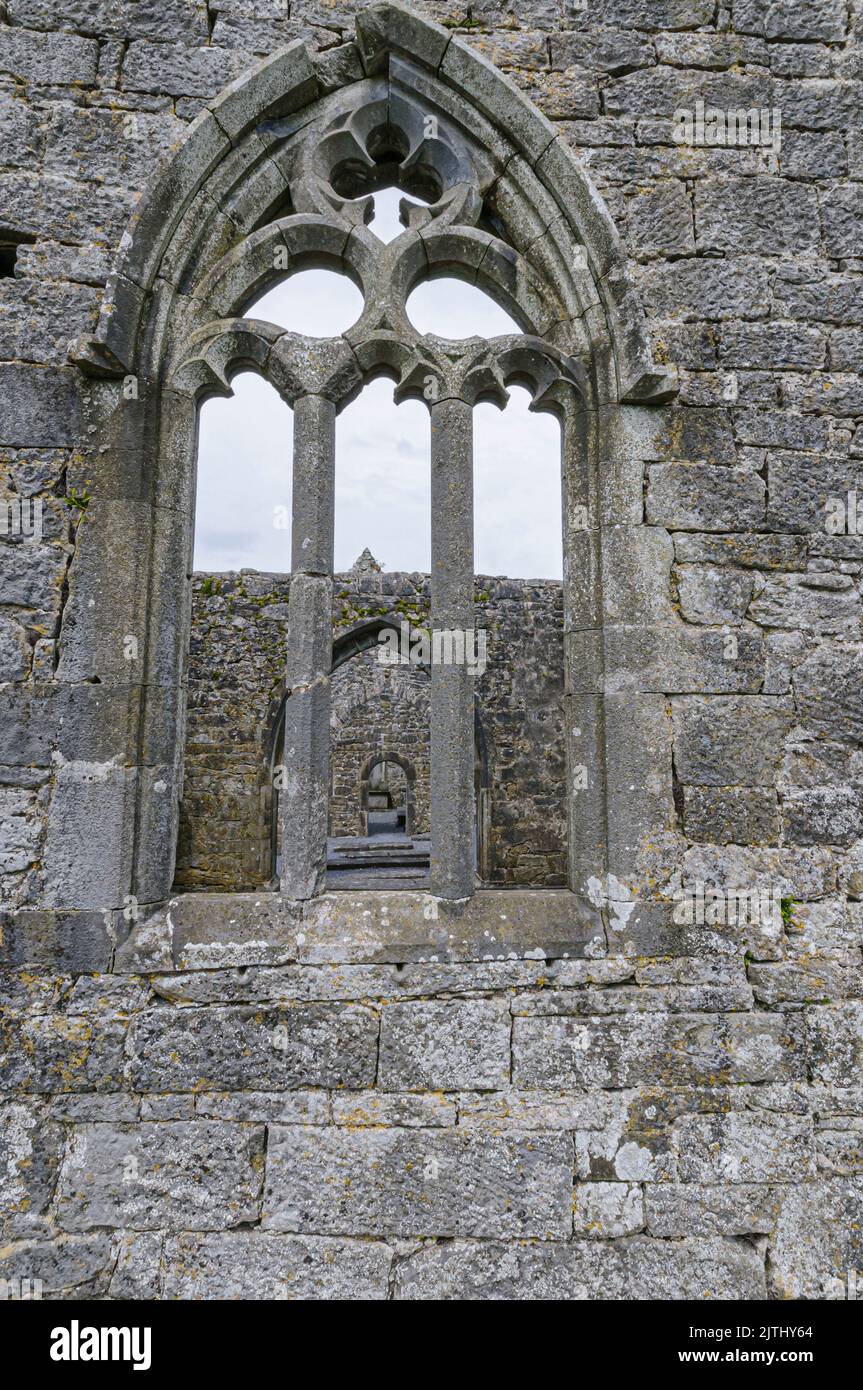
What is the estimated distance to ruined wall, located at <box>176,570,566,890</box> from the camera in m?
8.46

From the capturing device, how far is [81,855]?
99.0 inches

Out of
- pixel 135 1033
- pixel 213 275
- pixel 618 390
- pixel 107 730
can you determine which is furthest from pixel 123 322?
pixel 135 1033

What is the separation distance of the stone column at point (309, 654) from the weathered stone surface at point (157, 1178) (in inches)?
33.3

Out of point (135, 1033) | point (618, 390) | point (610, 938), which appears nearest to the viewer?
point (135, 1033)

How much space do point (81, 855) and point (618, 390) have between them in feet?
8.59

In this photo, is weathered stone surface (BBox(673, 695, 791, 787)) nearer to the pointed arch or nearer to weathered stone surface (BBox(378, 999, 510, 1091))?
the pointed arch

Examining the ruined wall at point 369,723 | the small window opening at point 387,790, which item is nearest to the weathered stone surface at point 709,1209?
the ruined wall at point 369,723

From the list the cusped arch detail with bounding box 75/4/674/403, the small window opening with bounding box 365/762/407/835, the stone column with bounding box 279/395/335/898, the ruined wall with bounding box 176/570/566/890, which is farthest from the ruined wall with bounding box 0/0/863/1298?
the small window opening with bounding box 365/762/407/835

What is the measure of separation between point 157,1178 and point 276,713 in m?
6.56

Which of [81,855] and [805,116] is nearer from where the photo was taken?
[81,855]

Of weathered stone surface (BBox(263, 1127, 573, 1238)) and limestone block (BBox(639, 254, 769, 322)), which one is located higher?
limestone block (BBox(639, 254, 769, 322))

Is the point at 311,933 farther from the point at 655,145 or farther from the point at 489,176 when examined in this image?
the point at 655,145

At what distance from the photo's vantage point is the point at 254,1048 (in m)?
2.45

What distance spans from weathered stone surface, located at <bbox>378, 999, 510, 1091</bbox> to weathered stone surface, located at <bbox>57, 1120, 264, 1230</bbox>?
0.55m
